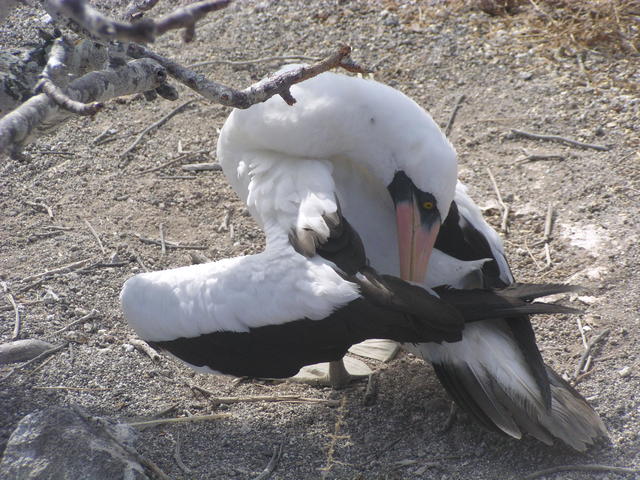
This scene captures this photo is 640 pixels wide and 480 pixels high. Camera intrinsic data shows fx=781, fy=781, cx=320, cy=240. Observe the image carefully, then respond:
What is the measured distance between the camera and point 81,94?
255 centimetres

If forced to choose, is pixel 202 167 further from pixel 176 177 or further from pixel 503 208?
pixel 503 208

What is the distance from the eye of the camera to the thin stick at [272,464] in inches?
123

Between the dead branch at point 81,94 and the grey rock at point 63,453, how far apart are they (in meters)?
1.10

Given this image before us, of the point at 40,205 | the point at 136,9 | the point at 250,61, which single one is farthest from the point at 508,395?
the point at 250,61

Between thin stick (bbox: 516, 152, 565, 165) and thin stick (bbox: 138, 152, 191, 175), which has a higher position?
thin stick (bbox: 138, 152, 191, 175)

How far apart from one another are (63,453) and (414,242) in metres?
1.62

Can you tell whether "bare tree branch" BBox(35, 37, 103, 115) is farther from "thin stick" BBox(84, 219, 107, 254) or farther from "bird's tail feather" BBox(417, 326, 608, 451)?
"bird's tail feather" BBox(417, 326, 608, 451)

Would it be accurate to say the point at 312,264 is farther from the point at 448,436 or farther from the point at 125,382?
the point at 125,382

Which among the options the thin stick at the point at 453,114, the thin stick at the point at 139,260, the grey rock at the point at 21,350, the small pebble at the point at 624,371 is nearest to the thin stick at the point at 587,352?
the small pebble at the point at 624,371

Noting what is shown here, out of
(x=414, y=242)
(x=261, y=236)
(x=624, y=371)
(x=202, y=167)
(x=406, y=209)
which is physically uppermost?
(x=406, y=209)

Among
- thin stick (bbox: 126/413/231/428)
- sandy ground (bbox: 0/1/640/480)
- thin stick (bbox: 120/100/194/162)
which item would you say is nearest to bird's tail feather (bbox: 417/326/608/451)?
sandy ground (bbox: 0/1/640/480)

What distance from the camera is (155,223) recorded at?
4789mm

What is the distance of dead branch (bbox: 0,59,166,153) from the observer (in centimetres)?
215

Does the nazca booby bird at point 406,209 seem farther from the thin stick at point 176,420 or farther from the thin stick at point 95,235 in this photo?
the thin stick at point 95,235
